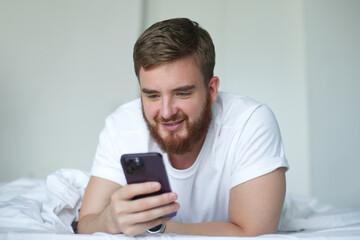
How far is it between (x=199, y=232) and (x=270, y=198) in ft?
0.87

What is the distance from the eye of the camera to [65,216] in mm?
1429

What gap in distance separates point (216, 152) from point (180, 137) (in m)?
0.18

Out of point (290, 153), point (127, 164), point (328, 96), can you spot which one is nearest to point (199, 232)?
point (127, 164)

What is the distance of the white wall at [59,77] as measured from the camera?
10.3ft

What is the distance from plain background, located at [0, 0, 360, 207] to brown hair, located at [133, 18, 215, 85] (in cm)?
183

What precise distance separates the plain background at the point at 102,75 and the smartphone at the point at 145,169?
230 centimetres

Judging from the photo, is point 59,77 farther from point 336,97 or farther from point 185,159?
point 336,97

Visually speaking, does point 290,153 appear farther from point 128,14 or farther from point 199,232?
point 199,232

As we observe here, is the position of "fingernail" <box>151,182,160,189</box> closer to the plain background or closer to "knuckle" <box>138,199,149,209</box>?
"knuckle" <box>138,199,149,209</box>

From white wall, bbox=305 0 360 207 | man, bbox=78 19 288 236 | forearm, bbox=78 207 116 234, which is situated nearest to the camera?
forearm, bbox=78 207 116 234

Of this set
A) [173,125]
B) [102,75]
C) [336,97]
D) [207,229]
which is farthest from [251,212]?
[102,75]

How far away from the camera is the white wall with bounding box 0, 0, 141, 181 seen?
3.15m


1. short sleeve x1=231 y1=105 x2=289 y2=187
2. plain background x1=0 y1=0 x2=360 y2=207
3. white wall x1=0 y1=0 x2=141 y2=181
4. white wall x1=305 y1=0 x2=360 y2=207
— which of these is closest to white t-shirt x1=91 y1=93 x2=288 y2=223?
short sleeve x1=231 y1=105 x2=289 y2=187

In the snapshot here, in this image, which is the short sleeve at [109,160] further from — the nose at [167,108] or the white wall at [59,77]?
the white wall at [59,77]
